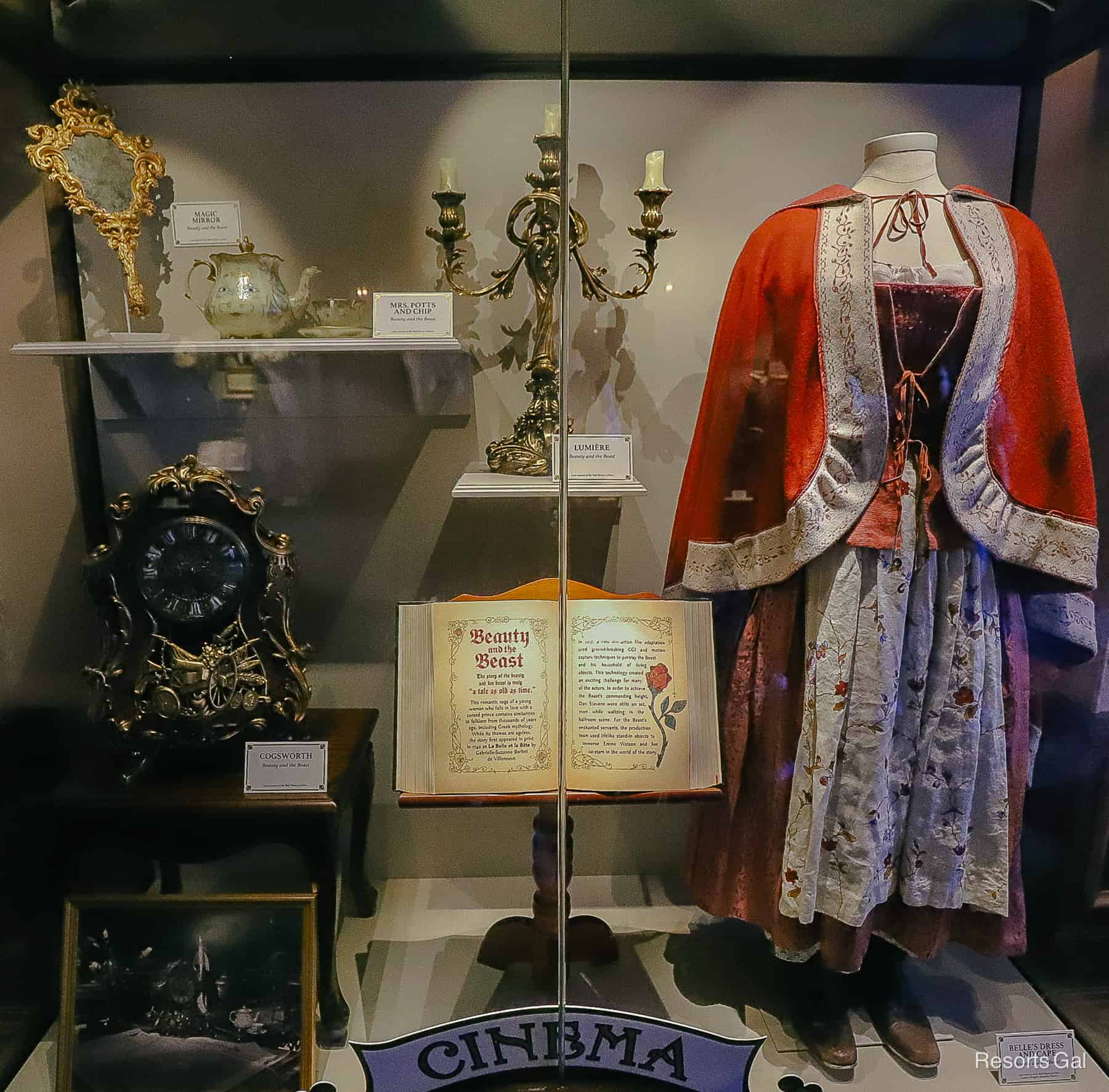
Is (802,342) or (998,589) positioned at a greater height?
(802,342)

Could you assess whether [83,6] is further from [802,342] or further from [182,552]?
[802,342]

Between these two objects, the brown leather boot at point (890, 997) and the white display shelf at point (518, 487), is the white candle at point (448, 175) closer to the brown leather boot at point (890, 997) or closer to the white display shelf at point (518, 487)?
the white display shelf at point (518, 487)

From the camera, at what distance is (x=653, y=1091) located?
102 cm

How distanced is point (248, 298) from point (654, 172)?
1.92 feet

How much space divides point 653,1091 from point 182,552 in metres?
0.93

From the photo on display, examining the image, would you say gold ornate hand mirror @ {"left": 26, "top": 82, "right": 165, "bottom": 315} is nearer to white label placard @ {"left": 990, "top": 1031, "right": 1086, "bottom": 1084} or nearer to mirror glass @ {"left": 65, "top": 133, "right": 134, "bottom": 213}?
mirror glass @ {"left": 65, "top": 133, "right": 134, "bottom": 213}

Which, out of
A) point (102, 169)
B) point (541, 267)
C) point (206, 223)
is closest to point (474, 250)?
point (541, 267)

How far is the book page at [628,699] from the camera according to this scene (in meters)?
1.12

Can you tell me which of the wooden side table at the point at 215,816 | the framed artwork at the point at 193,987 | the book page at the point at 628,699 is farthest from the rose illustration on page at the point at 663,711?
the framed artwork at the point at 193,987

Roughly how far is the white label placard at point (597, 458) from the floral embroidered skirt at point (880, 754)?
0.93ft

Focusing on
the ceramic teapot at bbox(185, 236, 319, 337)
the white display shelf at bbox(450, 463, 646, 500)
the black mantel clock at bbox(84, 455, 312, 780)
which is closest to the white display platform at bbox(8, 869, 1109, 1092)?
the black mantel clock at bbox(84, 455, 312, 780)

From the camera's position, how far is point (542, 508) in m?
1.14

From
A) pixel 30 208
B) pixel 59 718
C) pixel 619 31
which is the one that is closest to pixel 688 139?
pixel 619 31

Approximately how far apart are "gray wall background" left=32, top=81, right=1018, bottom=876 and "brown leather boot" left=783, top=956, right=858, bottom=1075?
0.27m
